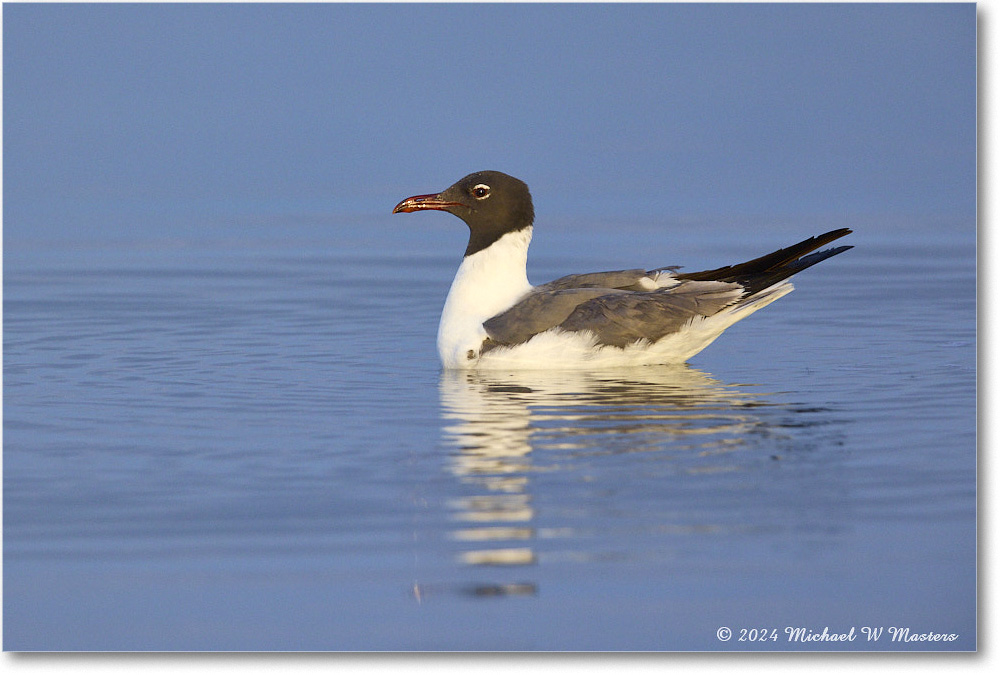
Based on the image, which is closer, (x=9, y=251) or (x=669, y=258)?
(x=669, y=258)

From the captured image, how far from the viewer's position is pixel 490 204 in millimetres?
11352

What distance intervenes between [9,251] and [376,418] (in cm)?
991

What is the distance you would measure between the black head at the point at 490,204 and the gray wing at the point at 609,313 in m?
0.77

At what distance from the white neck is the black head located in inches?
2.7

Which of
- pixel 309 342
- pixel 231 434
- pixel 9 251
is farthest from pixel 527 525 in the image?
pixel 9 251

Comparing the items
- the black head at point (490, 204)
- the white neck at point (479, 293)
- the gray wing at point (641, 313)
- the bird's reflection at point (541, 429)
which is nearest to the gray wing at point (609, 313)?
the gray wing at point (641, 313)

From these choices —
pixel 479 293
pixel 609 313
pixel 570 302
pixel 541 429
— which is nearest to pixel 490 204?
pixel 479 293

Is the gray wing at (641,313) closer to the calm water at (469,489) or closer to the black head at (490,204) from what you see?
the calm water at (469,489)

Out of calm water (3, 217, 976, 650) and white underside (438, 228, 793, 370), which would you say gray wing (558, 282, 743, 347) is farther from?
calm water (3, 217, 976, 650)

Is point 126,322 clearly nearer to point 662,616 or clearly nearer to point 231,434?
point 231,434

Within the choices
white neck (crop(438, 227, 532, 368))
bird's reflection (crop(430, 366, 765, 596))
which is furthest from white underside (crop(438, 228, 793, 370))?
bird's reflection (crop(430, 366, 765, 596))

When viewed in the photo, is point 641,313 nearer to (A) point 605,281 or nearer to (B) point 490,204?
(A) point 605,281

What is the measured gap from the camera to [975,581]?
22.4 feet

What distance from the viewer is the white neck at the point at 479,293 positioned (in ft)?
35.5
